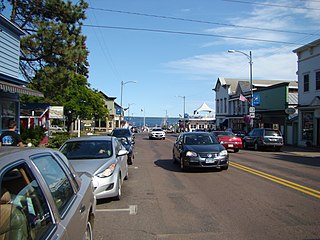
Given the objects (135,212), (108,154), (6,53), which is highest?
(6,53)

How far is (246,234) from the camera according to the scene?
5.74m

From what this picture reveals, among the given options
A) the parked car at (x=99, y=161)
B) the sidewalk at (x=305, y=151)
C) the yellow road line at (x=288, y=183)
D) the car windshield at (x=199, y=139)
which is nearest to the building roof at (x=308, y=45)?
the sidewalk at (x=305, y=151)

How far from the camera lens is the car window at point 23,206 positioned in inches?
101

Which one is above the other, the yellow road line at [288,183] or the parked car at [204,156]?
the parked car at [204,156]

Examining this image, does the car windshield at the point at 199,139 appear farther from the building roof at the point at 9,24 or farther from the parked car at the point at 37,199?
the parked car at the point at 37,199

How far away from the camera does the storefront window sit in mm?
30938

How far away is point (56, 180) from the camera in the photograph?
12.1 ft

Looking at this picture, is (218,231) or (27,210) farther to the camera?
(218,231)

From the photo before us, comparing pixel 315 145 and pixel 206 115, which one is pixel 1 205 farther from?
pixel 206 115

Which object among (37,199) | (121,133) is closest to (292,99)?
(121,133)

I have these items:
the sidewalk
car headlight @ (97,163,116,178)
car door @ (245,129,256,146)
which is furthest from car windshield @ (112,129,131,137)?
car headlight @ (97,163,116,178)

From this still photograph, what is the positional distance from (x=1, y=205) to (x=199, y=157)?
10642mm

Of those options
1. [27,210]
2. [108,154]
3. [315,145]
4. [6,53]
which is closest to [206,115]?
[315,145]

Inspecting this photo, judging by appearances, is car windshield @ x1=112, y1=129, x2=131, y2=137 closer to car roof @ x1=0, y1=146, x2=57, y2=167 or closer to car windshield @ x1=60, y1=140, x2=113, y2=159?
car windshield @ x1=60, y1=140, x2=113, y2=159
